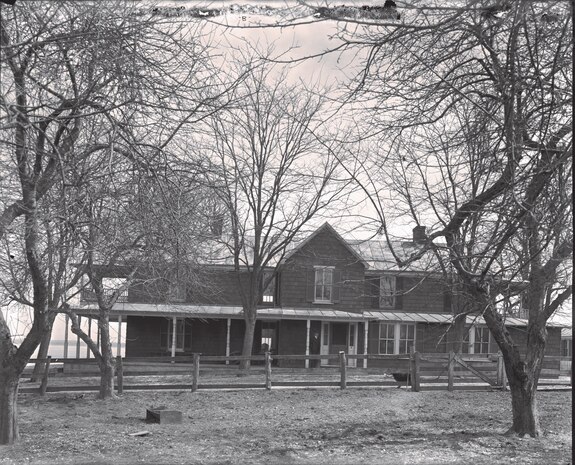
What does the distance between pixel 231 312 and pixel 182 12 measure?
29483 millimetres

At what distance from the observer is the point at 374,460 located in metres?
11.5

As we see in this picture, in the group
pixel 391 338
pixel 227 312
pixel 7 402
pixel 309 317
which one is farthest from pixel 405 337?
pixel 7 402

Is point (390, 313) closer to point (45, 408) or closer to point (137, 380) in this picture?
point (137, 380)

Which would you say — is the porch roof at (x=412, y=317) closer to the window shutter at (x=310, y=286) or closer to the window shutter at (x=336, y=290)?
the window shutter at (x=336, y=290)

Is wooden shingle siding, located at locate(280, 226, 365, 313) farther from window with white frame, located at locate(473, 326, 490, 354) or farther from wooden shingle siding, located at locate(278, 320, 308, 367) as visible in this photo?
window with white frame, located at locate(473, 326, 490, 354)

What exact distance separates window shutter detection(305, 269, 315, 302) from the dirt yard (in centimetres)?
1483

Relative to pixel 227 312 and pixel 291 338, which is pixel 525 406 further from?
pixel 291 338

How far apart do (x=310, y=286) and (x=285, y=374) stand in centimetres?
868

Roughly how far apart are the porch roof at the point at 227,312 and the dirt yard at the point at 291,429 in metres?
12.7

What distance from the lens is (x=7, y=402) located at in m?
12.0

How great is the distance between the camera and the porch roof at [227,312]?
34.2 metres

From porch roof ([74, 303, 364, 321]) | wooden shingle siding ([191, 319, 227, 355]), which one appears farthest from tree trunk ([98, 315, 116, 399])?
wooden shingle siding ([191, 319, 227, 355])

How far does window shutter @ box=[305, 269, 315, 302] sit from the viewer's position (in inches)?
1473

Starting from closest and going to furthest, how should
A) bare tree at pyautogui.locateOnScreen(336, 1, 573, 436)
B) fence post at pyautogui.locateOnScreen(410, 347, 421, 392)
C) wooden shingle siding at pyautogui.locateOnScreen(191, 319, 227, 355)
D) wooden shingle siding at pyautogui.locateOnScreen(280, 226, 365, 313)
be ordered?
bare tree at pyautogui.locateOnScreen(336, 1, 573, 436) → fence post at pyautogui.locateOnScreen(410, 347, 421, 392) → wooden shingle siding at pyautogui.locateOnScreen(280, 226, 365, 313) → wooden shingle siding at pyautogui.locateOnScreen(191, 319, 227, 355)
